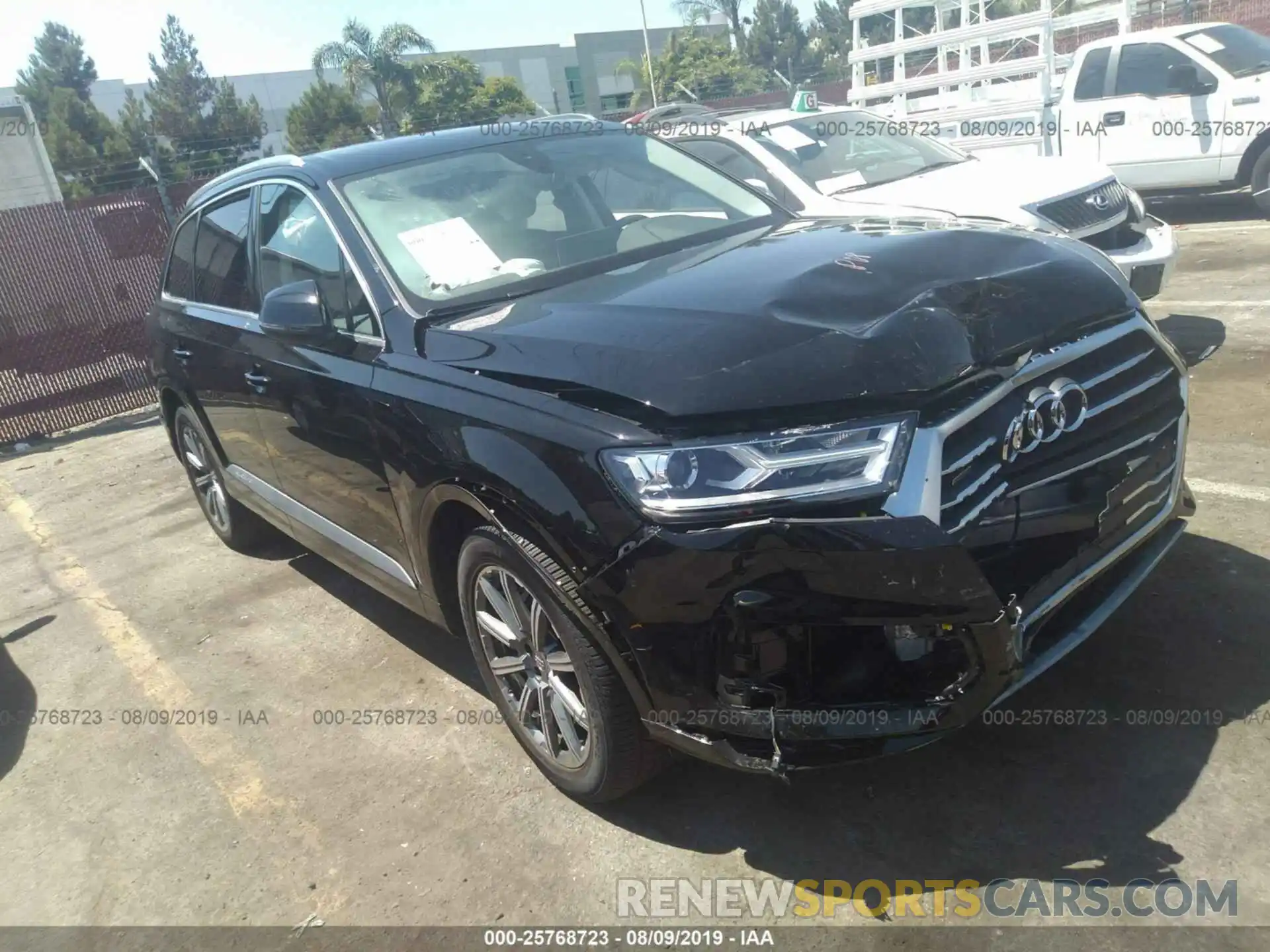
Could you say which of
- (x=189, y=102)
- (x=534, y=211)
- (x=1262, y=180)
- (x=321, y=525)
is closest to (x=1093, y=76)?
(x=1262, y=180)

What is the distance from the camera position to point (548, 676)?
115 inches

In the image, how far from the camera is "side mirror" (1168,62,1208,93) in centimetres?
971

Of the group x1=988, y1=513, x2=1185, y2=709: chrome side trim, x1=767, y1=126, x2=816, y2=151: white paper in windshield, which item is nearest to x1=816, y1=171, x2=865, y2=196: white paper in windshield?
x1=767, y1=126, x2=816, y2=151: white paper in windshield

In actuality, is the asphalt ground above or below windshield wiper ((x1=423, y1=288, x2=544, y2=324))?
below

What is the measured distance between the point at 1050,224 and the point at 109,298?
9102 mm

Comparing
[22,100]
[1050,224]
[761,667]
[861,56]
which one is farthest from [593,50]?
[761,667]

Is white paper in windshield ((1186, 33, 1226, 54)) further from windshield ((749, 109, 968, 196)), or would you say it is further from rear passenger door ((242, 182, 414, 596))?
rear passenger door ((242, 182, 414, 596))

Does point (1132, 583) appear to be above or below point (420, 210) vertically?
below

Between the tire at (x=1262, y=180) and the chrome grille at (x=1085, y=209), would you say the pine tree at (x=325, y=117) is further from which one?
the chrome grille at (x=1085, y=209)

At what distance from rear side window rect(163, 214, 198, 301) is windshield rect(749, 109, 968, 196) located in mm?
4007

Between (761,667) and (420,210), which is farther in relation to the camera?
(420,210)

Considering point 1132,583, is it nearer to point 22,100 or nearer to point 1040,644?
point 1040,644

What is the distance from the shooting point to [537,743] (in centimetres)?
312

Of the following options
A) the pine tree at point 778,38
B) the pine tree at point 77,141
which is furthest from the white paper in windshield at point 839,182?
the pine tree at point 778,38
